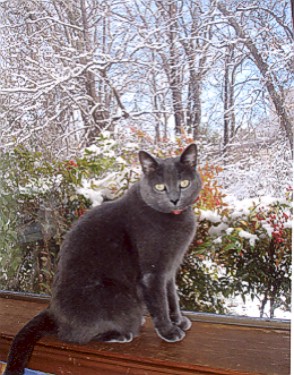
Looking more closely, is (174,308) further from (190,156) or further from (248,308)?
(190,156)

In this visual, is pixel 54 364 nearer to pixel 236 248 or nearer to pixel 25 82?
pixel 236 248

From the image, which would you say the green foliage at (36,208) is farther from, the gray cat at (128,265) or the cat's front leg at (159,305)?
the cat's front leg at (159,305)

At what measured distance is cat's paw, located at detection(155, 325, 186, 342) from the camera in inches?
54.4

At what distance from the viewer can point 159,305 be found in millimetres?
1362

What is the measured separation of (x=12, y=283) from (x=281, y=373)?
93 centimetres

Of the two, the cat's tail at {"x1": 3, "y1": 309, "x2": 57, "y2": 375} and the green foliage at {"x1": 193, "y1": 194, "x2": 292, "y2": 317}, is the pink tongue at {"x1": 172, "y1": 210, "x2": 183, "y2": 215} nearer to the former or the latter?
the green foliage at {"x1": 193, "y1": 194, "x2": 292, "y2": 317}

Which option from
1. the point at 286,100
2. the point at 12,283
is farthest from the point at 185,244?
the point at 12,283

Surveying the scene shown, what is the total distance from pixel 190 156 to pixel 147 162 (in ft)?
0.38

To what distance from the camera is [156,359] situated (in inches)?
52.4

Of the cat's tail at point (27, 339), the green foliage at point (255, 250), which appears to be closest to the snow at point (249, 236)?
the green foliage at point (255, 250)

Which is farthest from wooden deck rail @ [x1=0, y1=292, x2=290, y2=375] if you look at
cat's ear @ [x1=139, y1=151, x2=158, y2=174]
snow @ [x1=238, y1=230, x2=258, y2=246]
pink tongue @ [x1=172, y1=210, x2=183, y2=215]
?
cat's ear @ [x1=139, y1=151, x2=158, y2=174]

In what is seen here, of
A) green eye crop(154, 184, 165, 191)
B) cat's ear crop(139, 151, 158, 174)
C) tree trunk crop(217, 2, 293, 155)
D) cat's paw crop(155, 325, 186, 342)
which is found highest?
tree trunk crop(217, 2, 293, 155)

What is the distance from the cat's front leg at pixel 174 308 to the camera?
142cm

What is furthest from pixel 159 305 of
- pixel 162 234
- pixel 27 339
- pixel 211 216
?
pixel 27 339
